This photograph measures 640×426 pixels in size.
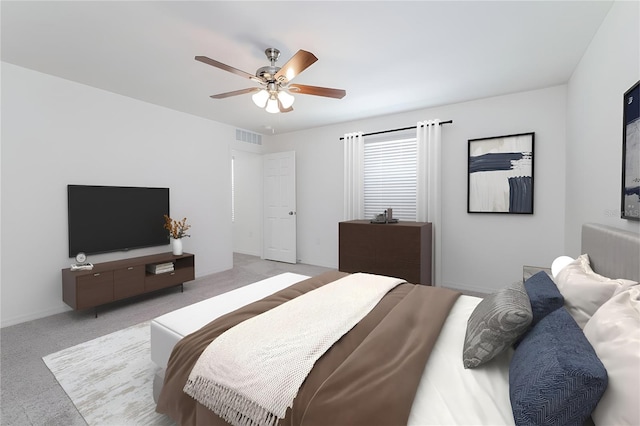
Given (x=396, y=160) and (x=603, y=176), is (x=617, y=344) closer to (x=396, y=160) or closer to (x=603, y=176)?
(x=603, y=176)

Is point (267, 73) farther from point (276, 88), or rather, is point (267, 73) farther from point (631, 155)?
point (631, 155)

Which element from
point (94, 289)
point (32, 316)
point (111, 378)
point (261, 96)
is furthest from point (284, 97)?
point (32, 316)

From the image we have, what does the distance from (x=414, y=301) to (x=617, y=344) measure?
1028 millimetres

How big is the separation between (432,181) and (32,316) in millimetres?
5134

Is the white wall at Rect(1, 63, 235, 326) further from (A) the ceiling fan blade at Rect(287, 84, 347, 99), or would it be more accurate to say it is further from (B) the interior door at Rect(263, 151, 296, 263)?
(A) the ceiling fan blade at Rect(287, 84, 347, 99)

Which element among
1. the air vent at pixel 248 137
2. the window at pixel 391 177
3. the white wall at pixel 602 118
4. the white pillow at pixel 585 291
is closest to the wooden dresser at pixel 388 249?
the window at pixel 391 177

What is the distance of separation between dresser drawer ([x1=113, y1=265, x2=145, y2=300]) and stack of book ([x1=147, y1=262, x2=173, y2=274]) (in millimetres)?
170

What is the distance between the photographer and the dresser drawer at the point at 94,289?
2887 mm

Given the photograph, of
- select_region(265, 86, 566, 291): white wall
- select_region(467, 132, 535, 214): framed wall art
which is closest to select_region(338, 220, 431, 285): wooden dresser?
select_region(265, 86, 566, 291): white wall

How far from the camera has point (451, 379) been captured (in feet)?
3.74

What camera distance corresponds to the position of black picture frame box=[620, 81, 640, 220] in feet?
5.02

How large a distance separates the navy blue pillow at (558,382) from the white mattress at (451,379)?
4.1 inches

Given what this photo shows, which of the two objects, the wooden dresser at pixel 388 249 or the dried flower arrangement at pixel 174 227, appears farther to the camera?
the dried flower arrangement at pixel 174 227

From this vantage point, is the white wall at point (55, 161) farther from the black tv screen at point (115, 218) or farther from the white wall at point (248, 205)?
the white wall at point (248, 205)
